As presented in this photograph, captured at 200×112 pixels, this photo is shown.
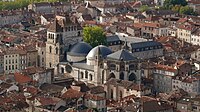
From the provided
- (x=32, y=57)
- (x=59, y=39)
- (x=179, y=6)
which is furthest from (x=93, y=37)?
(x=179, y=6)

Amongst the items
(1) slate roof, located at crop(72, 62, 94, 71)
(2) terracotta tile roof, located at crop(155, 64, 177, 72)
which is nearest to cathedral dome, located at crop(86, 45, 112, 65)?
(1) slate roof, located at crop(72, 62, 94, 71)

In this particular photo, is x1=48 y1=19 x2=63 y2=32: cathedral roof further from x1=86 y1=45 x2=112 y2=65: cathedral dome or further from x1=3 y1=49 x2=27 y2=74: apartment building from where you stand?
x1=86 y1=45 x2=112 y2=65: cathedral dome

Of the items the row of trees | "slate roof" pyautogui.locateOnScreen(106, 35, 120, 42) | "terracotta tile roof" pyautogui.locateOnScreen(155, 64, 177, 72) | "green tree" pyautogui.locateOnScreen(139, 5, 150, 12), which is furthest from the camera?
the row of trees

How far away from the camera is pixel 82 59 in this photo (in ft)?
223

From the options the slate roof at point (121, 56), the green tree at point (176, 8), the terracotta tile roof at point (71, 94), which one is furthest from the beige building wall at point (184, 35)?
the terracotta tile roof at point (71, 94)

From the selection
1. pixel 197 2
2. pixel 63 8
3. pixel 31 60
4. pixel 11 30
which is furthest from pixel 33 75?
pixel 197 2

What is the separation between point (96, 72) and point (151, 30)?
33.5m

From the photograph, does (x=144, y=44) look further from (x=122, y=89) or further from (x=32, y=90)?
(x=32, y=90)

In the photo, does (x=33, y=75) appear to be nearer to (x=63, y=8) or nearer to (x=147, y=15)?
(x=147, y=15)

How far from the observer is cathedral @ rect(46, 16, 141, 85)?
205 ft

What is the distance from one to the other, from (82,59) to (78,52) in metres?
0.97

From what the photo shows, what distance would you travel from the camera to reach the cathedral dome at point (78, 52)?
68025 mm

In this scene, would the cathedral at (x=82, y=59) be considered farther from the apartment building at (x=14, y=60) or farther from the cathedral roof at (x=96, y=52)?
the apartment building at (x=14, y=60)

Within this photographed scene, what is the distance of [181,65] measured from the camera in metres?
65.9
